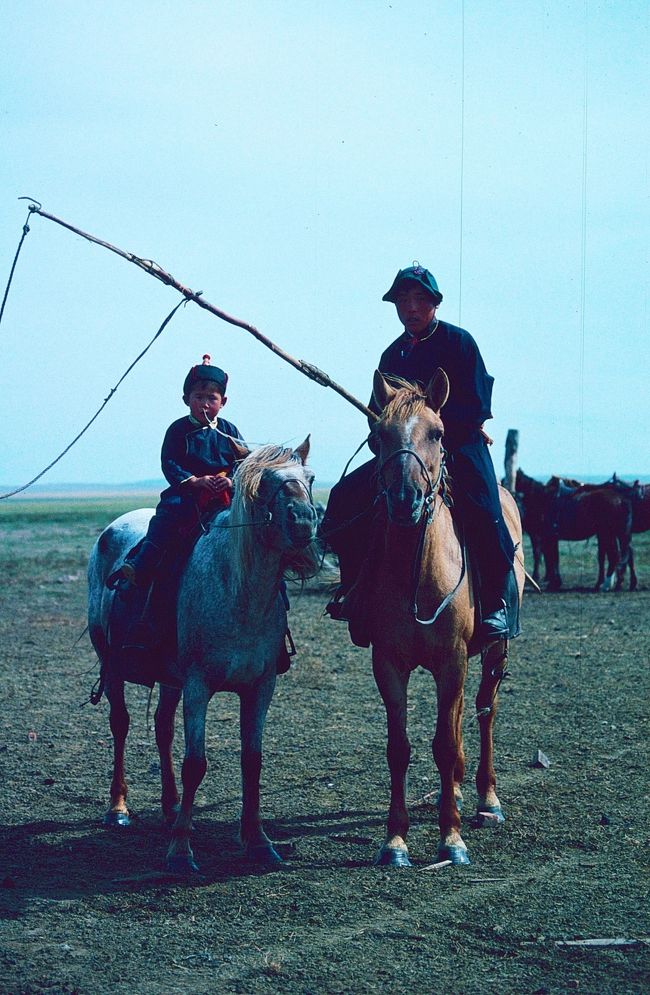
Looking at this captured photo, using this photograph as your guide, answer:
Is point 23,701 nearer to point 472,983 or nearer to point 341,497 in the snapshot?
point 341,497

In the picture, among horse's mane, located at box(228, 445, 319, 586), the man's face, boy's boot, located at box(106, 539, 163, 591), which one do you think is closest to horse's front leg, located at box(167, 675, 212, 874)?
horse's mane, located at box(228, 445, 319, 586)

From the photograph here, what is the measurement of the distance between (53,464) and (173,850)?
85.7 inches

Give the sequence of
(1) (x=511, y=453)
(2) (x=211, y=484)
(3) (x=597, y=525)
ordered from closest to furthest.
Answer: (2) (x=211, y=484), (3) (x=597, y=525), (1) (x=511, y=453)

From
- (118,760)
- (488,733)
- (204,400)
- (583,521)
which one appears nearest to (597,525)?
(583,521)

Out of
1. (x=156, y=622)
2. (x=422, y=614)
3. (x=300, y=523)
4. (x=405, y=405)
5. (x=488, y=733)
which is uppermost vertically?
(x=405, y=405)

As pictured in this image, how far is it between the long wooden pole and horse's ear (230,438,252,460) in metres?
0.52

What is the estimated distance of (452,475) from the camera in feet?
20.5

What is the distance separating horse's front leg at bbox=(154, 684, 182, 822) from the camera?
680 cm

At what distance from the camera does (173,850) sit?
A: 575cm

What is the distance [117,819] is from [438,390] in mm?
3260

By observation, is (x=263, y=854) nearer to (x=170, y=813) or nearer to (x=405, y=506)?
(x=170, y=813)

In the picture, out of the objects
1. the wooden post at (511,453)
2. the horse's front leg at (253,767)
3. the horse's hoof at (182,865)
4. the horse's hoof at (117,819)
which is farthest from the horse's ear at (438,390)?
the wooden post at (511,453)

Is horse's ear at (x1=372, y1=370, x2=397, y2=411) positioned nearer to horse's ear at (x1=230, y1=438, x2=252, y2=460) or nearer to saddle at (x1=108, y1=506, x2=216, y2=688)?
horse's ear at (x1=230, y1=438, x2=252, y2=460)

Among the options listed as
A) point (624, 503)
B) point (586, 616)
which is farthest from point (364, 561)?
point (624, 503)
